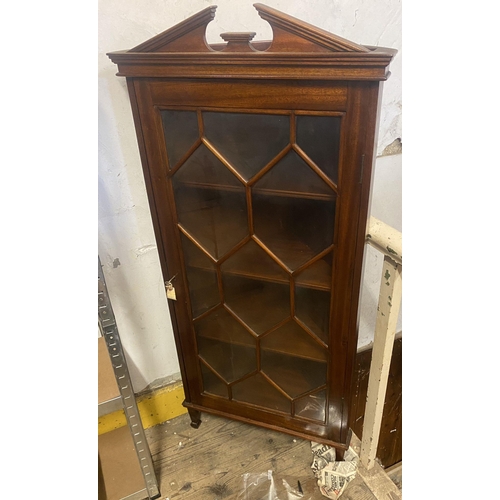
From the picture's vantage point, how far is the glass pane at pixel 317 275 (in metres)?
0.91

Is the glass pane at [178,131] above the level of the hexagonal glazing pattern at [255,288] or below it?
above

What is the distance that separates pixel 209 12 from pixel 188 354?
0.86 metres

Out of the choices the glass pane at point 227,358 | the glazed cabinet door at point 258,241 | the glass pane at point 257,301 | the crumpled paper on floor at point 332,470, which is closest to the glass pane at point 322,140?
the glazed cabinet door at point 258,241

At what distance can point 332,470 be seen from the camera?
1.15 metres

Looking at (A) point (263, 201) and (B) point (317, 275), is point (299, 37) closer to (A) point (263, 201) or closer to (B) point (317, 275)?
(A) point (263, 201)

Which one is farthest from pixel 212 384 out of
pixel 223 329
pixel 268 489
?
pixel 268 489

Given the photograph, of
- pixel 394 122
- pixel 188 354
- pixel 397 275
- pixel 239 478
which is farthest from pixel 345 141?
pixel 239 478

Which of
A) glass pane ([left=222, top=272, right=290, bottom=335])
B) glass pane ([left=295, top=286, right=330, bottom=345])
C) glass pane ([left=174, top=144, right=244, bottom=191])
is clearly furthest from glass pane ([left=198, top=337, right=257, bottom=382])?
glass pane ([left=174, top=144, right=244, bottom=191])

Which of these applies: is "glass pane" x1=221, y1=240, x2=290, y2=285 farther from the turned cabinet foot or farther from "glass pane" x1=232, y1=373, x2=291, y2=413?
the turned cabinet foot

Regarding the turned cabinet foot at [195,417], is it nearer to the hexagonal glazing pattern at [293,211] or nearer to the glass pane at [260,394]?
the glass pane at [260,394]

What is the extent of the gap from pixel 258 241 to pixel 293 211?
0.11 meters

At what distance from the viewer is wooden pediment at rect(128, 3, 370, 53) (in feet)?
2.20

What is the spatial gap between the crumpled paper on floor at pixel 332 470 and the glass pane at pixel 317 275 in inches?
23.7

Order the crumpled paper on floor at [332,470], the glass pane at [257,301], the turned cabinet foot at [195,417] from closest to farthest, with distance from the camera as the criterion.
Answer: the glass pane at [257,301]
the crumpled paper on floor at [332,470]
the turned cabinet foot at [195,417]
